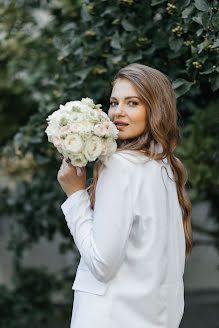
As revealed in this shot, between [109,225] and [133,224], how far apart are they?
14 centimetres

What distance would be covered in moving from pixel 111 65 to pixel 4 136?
2.17m

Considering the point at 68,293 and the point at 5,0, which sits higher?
the point at 5,0

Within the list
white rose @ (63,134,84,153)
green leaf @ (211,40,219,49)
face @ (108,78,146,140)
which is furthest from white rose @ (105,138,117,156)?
green leaf @ (211,40,219,49)

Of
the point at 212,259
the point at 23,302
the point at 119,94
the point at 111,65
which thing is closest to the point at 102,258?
the point at 119,94

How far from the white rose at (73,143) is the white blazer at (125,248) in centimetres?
14

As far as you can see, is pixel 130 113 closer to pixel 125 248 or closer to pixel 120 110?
pixel 120 110

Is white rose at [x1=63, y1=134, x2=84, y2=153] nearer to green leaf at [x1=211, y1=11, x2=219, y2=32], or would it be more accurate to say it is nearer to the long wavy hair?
the long wavy hair

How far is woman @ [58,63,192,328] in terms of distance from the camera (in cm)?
185

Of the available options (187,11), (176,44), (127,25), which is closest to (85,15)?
(127,25)

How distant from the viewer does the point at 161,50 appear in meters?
3.03

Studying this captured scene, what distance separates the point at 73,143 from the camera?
1823 mm

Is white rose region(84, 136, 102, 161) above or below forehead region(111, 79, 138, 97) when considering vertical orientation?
below

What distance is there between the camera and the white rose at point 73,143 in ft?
5.97

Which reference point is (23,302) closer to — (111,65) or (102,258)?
(111,65)
